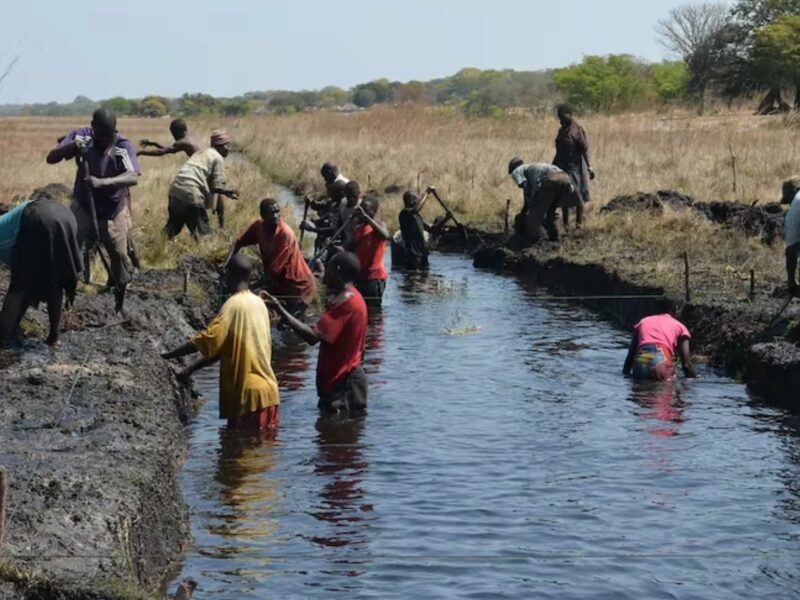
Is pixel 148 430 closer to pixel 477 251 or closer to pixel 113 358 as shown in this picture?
pixel 113 358

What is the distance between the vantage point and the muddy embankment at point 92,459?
713 centimetres

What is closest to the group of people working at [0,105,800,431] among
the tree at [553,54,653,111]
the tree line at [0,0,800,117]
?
the tree line at [0,0,800,117]

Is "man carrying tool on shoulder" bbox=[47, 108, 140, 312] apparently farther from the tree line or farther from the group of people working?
the tree line

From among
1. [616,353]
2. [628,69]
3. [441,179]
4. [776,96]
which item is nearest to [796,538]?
[616,353]

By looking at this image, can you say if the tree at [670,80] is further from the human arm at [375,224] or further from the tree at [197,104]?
the human arm at [375,224]

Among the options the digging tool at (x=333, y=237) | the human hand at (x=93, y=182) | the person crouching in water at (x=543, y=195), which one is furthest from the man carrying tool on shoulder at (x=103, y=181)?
the person crouching in water at (x=543, y=195)

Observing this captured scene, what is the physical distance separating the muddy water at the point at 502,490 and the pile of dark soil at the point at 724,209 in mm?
5661

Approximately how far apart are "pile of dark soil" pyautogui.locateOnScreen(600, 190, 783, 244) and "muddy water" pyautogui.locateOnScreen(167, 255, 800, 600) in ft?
18.6

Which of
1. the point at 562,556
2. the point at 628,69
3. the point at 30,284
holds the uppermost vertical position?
the point at 628,69

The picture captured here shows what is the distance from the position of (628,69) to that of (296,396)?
80.8 meters

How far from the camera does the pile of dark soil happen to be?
2067cm

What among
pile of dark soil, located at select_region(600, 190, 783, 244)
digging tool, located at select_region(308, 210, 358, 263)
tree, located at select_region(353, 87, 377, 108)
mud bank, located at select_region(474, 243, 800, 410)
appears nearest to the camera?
mud bank, located at select_region(474, 243, 800, 410)

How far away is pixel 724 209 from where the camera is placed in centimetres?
2302

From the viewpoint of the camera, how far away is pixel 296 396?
13688 millimetres
